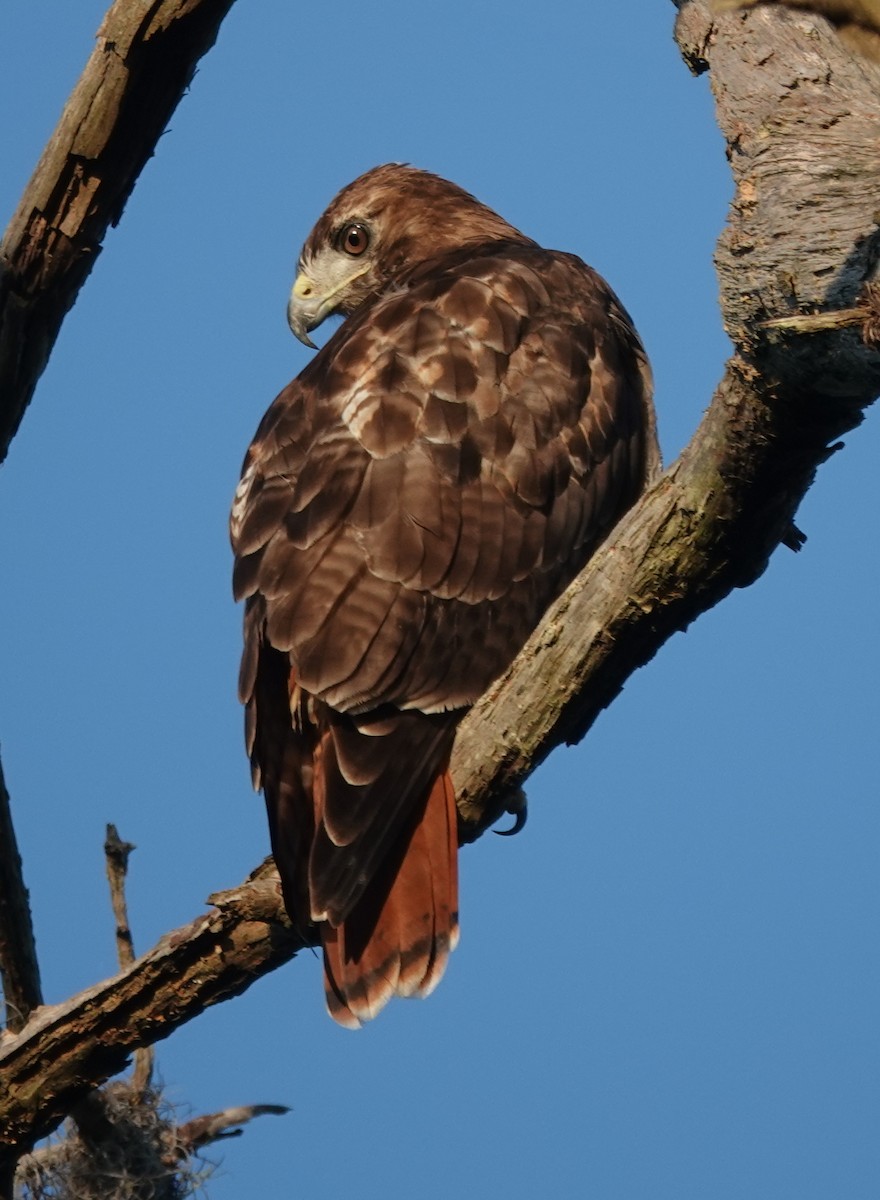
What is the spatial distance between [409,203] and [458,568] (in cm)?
229

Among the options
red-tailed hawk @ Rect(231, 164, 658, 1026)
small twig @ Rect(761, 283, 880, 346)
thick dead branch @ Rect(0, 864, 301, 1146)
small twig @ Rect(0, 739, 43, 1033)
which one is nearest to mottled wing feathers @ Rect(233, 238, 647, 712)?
red-tailed hawk @ Rect(231, 164, 658, 1026)

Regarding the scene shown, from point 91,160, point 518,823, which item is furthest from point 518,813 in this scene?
point 91,160

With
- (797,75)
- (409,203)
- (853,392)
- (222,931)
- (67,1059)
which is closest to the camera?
(853,392)

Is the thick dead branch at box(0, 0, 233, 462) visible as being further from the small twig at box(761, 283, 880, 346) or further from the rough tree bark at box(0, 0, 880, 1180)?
the small twig at box(761, 283, 880, 346)

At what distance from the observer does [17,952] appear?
4621 mm

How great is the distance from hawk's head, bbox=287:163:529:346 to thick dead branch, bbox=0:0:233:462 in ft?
6.29

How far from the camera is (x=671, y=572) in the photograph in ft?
11.0

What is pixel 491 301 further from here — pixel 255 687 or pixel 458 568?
pixel 255 687

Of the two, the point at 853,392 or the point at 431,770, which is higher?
the point at 853,392

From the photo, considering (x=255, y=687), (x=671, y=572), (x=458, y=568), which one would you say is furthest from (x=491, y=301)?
(x=671, y=572)

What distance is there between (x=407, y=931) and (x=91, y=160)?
206cm

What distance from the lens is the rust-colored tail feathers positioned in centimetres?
402

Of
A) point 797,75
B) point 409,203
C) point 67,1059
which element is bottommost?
A: point 67,1059

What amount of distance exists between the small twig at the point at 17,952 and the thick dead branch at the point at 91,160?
4.27 feet
